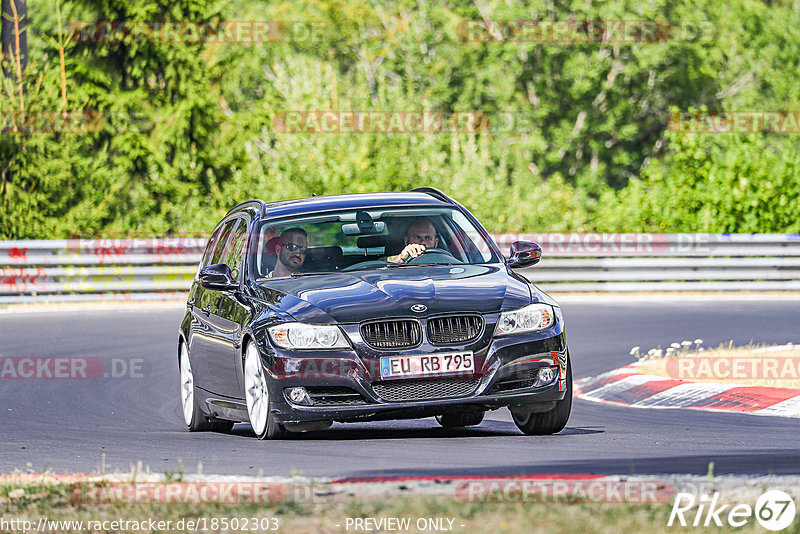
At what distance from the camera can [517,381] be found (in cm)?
901

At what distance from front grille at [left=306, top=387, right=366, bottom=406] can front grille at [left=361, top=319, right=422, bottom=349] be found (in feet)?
1.05

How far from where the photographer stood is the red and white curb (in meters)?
11.0

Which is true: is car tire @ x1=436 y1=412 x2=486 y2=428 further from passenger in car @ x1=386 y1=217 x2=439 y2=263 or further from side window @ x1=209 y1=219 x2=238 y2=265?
side window @ x1=209 y1=219 x2=238 y2=265

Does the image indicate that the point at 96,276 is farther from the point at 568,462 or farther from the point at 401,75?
the point at 401,75

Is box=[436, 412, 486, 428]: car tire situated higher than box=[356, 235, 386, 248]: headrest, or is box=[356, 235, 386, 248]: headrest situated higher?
box=[356, 235, 386, 248]: headrest

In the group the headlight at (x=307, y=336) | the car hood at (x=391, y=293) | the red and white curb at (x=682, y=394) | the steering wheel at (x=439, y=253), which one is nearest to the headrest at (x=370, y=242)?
the steering wheel at (x=439, y=253)

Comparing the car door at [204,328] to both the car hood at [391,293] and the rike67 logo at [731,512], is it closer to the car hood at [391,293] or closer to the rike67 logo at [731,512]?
the car hood at [391,293]

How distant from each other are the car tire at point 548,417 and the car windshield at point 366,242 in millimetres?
1223

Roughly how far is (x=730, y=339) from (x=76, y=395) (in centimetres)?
725

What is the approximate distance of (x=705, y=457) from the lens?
25.8ft

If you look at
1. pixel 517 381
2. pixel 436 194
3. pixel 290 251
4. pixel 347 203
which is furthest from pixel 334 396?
pixel 436 194

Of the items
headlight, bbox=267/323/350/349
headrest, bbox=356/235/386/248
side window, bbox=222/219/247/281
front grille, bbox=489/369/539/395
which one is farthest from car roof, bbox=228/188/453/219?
front grille, bbox=489/369/539/395

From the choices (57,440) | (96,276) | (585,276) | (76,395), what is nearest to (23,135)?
(96,276)

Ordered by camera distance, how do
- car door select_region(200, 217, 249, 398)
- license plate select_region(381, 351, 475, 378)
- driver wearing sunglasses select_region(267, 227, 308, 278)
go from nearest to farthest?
1. license plate select_region(381, 351, 475, 378)
2. car door select_region(200, 217, 249, 398)
3. driver wearing sunglasses select_region(267, 227, 308, 278)
